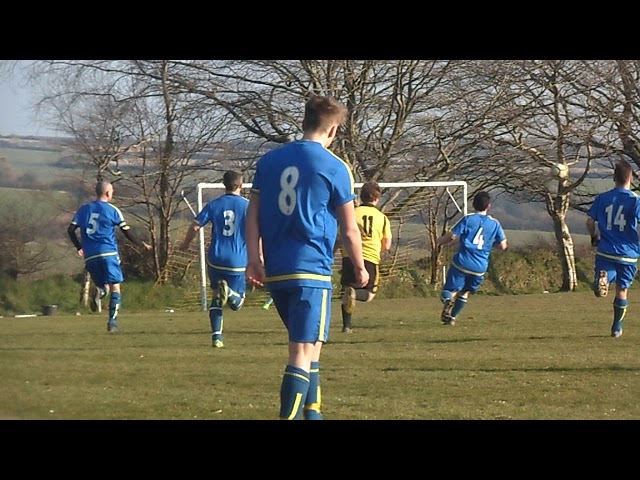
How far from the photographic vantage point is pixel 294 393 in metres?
5.04

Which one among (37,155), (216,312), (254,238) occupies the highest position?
(37,155)

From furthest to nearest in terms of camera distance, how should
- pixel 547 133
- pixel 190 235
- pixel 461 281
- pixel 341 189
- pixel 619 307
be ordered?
pixel 547 133, pixel 461 281, pixel 619 307, pixel 190 235, pixel 341 189

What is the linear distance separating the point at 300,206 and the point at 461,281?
7.72m

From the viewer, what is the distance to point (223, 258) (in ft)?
34.8

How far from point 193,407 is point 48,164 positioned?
42.9 ft

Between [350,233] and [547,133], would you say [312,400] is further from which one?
[547,133]

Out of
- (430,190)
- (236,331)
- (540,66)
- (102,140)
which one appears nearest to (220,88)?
(102,140)

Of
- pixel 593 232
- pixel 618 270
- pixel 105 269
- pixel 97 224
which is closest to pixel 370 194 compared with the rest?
pixel 593 232

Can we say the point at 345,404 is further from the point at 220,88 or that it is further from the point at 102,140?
the point at 220,88

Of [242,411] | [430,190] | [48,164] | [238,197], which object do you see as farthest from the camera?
[430,190]

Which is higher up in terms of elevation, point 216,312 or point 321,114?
point 321,114

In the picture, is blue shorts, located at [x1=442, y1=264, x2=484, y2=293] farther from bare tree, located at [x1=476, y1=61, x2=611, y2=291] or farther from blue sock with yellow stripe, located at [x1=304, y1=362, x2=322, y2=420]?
bare tree, located at [x1=476, y1=61, x2=611, y2=291]

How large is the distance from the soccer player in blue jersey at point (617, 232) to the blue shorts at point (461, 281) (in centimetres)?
189

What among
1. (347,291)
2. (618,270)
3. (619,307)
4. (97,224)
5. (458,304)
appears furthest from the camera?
(458,304)
